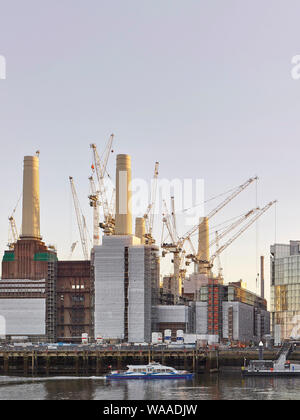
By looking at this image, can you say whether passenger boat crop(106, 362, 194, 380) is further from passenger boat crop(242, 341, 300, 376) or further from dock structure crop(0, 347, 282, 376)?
dock structure crop(0, 347, 282, 376)

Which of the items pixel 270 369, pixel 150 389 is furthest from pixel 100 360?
pixel 150 389

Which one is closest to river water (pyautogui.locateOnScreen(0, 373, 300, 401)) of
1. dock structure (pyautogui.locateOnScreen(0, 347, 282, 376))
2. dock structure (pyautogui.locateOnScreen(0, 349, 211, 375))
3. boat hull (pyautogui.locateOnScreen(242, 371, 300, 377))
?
boat hull (pyautogui.locateOnScreen(242, 371, 300, 377))

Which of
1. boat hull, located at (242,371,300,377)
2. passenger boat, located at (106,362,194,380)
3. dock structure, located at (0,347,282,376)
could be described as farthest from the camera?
dock structure, located at (0,347,282,376)

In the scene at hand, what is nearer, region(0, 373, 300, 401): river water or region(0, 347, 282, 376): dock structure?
region(0, 373, 300, 401): river water

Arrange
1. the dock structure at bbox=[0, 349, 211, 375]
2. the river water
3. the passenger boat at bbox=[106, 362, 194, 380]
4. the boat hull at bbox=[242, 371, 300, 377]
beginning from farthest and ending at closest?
1. the dock structure at bbox=[0, 349, 211, 375]
2. the boat hull at bbox=[242, 371, 300, 377]
3. the passenger boat at bbox=[106, 362, 194, 380]
4. the river water

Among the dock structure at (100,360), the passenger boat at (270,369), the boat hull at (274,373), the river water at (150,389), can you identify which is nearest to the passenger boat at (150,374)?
the river water at (150,389)

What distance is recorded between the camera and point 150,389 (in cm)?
13850

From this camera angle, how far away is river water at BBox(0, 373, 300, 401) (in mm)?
124812

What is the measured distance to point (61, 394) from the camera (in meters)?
129
